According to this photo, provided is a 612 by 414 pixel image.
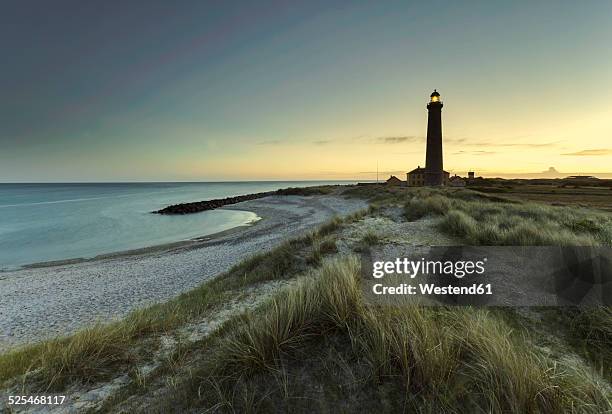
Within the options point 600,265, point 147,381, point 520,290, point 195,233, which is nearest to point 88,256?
point 195,233

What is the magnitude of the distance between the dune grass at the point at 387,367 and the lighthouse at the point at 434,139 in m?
44.8

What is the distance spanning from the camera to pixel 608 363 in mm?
2893

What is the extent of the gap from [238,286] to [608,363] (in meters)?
6.92

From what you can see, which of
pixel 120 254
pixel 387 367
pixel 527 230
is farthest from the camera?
pixel 120 254

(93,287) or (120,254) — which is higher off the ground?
(93,287)

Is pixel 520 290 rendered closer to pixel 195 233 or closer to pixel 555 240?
pixel 555 240

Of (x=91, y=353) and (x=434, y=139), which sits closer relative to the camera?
(x=91, y=353)

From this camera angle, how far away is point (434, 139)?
42875mm

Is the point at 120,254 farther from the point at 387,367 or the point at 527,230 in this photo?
the point at 527,230

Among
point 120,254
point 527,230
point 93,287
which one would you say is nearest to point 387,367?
point 527,230

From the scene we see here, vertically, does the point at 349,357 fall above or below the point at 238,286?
above

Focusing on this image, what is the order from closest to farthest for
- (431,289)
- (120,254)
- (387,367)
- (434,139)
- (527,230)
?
(387,367) < (431,289) < (527,230) < (120,254) < (434,139)

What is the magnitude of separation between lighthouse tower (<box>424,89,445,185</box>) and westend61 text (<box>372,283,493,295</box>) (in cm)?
4269

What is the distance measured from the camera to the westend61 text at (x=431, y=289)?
13.6 feet
